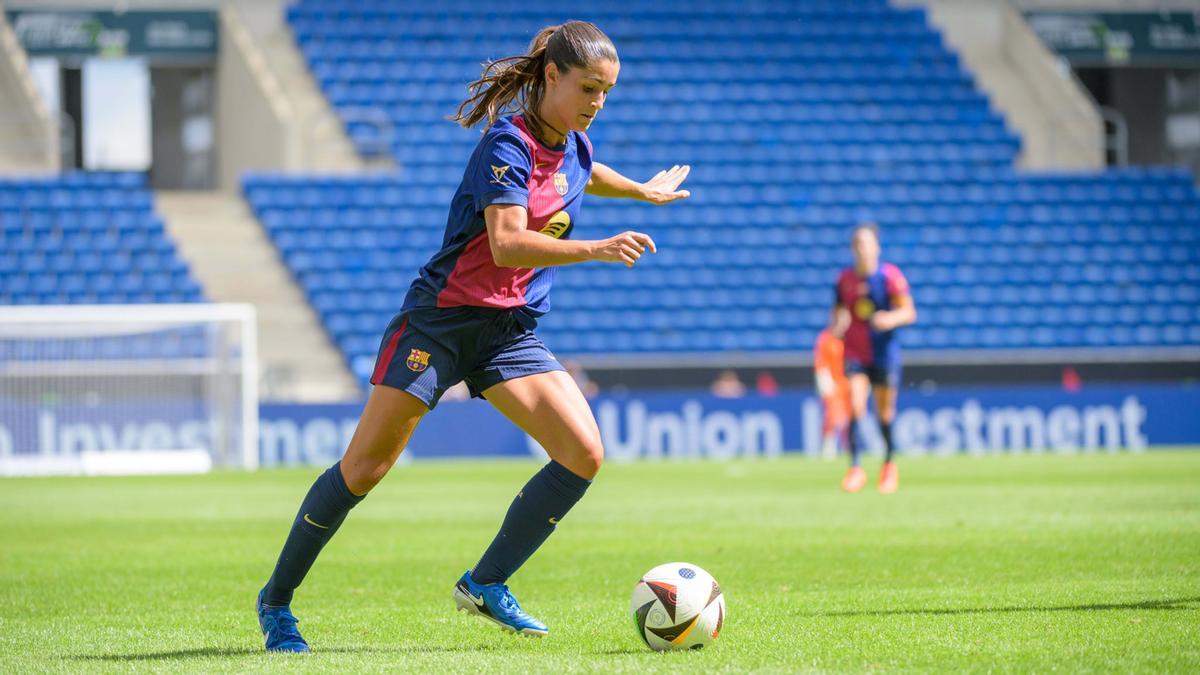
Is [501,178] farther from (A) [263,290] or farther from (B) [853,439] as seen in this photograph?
(A) [263,290]

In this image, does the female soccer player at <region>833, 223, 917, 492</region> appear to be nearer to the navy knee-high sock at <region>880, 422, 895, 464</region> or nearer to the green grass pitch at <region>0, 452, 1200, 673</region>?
the navy knee-high sock at <region>880, 422, 895, 464</region>

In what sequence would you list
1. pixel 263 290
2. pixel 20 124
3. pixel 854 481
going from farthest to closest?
pixel 20 124 < pixel 263 290 < pixel 854 481

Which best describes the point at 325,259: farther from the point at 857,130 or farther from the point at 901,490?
the point at 901,490

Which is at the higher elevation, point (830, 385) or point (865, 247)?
point (865, 247)

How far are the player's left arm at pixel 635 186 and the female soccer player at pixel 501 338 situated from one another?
1.09 ft

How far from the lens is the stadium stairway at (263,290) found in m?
25.1

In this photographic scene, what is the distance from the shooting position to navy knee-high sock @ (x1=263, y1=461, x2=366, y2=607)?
566 cm

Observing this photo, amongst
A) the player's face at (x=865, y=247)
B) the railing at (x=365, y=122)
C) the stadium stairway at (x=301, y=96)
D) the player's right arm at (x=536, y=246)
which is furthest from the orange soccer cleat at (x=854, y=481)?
the railing at (x=365, y=122)

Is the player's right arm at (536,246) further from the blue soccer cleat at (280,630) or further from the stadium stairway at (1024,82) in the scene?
the stadium stairway at (1024,82)

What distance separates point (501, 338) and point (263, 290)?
21.9 meters

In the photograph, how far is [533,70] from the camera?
5746mm

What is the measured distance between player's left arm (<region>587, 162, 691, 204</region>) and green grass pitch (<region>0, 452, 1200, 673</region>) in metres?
1.66

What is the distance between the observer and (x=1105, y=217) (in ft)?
99.4

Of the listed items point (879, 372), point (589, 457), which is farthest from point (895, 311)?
point (589, 457)
